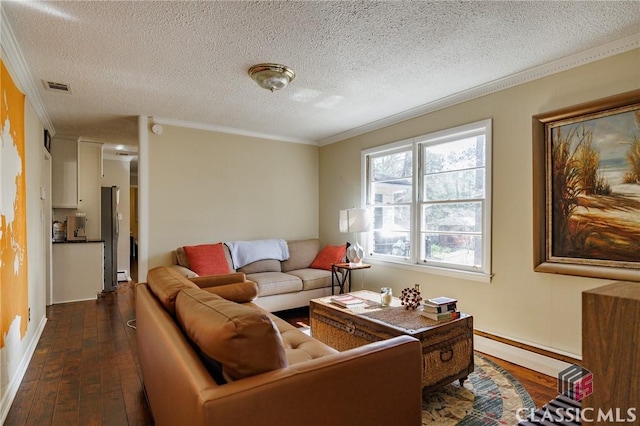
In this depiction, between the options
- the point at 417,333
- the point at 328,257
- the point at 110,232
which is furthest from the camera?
the point at 110,232

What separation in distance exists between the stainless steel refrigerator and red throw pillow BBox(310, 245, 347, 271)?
3.60 meters

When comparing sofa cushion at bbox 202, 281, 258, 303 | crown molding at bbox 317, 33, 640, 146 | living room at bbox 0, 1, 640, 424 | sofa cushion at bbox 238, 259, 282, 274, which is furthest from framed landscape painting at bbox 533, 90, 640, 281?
sofa cushion at bbox 238, 259, 282, 274

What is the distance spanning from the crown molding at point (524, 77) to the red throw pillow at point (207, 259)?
2.62m

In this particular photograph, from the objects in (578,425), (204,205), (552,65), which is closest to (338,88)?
(552,65)

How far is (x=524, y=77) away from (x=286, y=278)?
3.27m

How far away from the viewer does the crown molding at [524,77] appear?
2.44m

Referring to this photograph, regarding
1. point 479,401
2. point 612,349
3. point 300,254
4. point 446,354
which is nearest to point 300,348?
point 446,354

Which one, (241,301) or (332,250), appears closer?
(241,301)

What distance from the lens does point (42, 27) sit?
7.20 feet

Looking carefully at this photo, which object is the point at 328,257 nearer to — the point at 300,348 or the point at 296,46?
the point at 300,348

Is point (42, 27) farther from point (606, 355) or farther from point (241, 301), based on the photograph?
point (606, 355)

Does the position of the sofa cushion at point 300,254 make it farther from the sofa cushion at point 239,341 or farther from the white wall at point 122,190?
the white wall at point 122,190

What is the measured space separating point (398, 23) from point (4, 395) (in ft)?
11.4

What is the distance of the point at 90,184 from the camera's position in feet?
18.8
